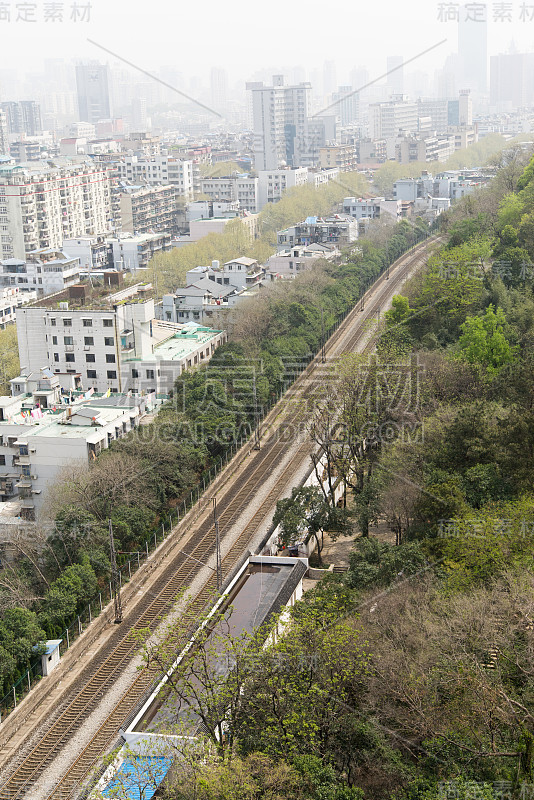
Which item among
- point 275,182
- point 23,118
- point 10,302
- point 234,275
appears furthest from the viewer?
point 23,118

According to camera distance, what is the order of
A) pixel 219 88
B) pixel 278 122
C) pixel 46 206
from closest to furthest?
pixel 46 206, pixel 278 122, pixel 219 88

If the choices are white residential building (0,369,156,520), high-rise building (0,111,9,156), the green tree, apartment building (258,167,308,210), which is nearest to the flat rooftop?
white residential building (0,369,156,520)

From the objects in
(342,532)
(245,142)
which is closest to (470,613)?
(342,532)

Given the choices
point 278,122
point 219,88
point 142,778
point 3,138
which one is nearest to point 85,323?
point 142,778

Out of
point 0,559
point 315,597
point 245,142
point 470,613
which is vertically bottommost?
point 0,559

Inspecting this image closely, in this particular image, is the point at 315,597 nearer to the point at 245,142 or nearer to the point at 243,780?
the point at 243,780

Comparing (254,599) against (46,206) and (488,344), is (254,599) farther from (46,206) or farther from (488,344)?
(46,206)
